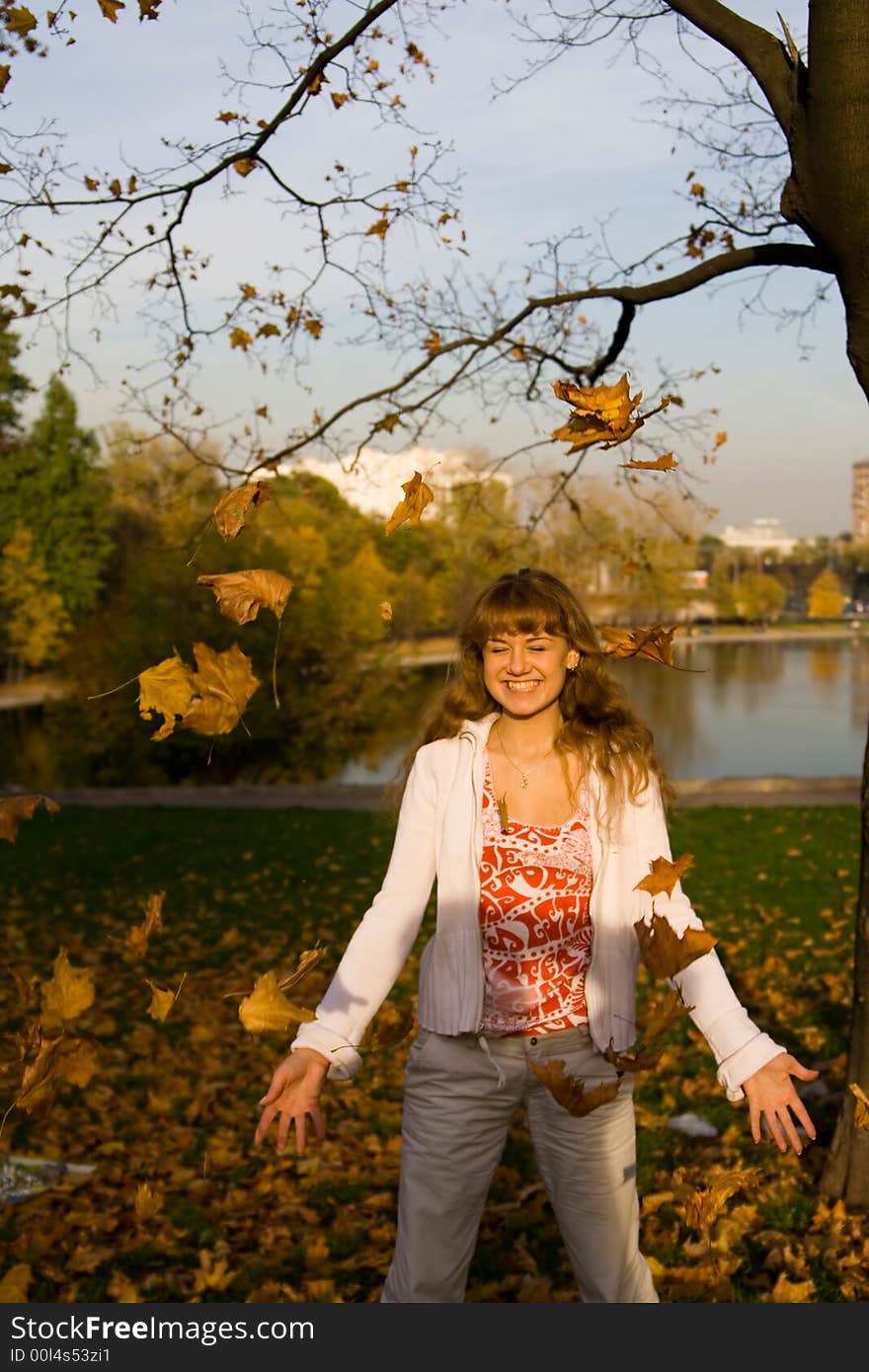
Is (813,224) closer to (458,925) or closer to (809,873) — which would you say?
(458,925)

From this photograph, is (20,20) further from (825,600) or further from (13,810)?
(825,600)

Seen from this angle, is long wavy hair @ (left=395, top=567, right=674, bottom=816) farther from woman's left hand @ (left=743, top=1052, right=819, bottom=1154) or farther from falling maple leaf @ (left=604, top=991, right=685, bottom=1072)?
woman's left hand @ (left=743, top=1052, right=819, bottom=1154)

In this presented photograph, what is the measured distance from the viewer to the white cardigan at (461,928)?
261 cm

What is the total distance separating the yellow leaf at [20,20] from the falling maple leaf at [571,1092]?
4050mm

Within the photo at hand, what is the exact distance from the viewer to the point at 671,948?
2.52 metres

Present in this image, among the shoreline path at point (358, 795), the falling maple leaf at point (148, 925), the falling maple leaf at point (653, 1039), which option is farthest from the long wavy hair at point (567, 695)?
the shoreline path at point (358, 795)

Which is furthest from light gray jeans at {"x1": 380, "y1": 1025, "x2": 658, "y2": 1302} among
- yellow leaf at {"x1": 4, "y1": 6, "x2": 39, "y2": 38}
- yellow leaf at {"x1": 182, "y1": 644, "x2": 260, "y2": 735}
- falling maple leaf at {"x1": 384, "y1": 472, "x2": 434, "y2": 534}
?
yellow leaf at {"x1": 4, "y1": 6, "x2": 39, "y2": 38}

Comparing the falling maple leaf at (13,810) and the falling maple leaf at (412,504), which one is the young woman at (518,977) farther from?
the falling maple leaf at (13,810)

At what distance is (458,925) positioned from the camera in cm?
269

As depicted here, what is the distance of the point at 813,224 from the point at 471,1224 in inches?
124

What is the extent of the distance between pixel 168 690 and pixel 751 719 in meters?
30.7

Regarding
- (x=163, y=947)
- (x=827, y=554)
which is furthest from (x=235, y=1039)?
(x=827, y=554)

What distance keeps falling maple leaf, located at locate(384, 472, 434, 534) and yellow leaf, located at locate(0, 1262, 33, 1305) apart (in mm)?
2560

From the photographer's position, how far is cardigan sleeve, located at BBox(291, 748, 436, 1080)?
260cm
